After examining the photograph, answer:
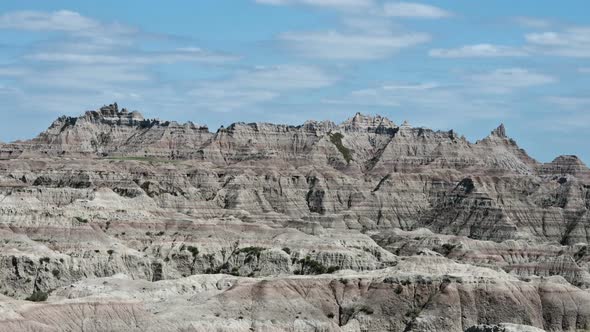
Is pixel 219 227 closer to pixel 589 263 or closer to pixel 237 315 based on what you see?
pixel 589 263

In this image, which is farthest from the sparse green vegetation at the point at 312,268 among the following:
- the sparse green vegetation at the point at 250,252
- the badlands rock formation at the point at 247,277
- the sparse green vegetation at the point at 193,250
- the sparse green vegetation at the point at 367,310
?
the sparse green vegetation at the point at 367,310

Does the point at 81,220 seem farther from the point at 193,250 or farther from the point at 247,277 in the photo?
the point at 247,277

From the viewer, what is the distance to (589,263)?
174750 mm

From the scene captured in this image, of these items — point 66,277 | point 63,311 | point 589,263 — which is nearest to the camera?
point 63,311

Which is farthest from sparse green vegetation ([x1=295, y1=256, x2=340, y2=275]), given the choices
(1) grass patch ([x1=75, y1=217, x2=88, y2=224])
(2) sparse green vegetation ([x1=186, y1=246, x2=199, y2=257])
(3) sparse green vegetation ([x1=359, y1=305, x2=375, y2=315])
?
(3) sparse green vegetation ([x1=359, y1=305, x2=375, y2=315])

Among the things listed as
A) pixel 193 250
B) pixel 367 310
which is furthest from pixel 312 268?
pixel 367 310

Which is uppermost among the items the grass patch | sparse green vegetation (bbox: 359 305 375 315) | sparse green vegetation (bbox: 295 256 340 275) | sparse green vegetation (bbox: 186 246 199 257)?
the grass patch

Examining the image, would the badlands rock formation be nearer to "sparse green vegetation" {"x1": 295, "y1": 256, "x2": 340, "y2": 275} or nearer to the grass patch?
"sparse green vegetation" {"x1": 295, "y1": 256, "x2": 340, "y2": 275}

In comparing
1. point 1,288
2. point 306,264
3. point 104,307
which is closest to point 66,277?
point 1,288

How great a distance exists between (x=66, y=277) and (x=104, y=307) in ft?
143

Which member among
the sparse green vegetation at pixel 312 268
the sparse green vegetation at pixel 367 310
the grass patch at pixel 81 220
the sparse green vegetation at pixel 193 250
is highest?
the grass patch at pixel 81 220

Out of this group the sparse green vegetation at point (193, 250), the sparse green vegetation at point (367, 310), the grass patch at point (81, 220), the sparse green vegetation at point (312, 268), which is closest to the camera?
the sparse green vegetation at point (367, 310)

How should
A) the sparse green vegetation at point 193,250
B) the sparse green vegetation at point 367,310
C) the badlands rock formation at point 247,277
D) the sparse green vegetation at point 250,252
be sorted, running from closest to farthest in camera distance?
1. the badlands rock formation at point 247,277
2. the sparse green vegetation at point 367,310
3. the sparse green vegetation at point 250,252
4. the sparse green vegetation at point 193,250

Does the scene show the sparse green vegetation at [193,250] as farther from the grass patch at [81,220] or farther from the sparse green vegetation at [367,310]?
the sparse green vegetation at [367,310]
